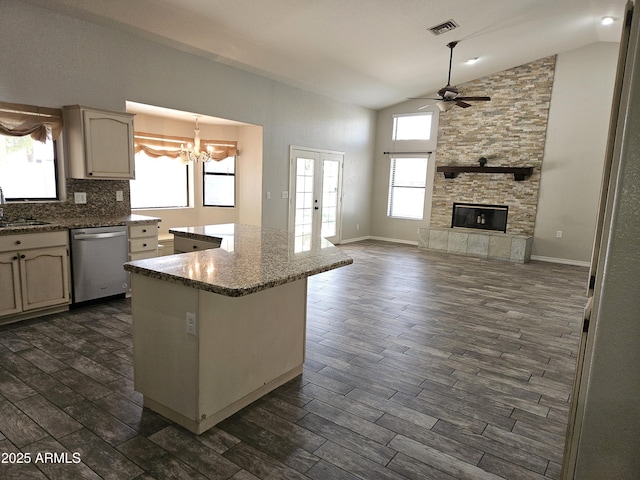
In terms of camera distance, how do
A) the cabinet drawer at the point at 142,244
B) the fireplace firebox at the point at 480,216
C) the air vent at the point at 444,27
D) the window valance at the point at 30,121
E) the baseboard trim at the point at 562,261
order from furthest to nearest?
the fireplace firebox at the point at 480,216 < the baseboard trim at the point at 562,261 < the air vent at the point at 444,27 < the cabinet drawer at the point at 142,244 < the window valance at the point at 30,121

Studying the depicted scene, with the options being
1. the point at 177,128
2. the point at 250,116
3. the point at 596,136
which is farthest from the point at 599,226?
the point at 596,136

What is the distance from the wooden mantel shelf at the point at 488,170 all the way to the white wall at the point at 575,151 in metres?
0.38

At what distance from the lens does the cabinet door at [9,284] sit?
11.8 ft

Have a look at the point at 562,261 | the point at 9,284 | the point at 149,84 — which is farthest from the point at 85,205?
the point at 562,261

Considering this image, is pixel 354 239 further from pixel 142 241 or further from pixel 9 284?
pixel 9 284

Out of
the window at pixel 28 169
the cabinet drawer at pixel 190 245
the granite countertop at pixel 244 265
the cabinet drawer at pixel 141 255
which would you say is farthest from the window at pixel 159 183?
the granite countertop at pixel 244 265

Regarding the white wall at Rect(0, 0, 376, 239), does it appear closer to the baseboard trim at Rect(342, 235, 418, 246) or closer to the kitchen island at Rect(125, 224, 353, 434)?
the baseboard trim at Rect(342, 235, 418, 246)

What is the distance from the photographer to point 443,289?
18.3ft

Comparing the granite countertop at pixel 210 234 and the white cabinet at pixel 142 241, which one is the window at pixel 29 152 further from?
the granite countertop at pixel 210 234

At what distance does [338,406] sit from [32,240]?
124 inches

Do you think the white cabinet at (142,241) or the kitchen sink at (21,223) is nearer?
the kitchen sink at (21,223)

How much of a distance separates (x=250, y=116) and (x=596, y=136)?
20.0 feet

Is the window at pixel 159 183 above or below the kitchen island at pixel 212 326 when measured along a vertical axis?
above

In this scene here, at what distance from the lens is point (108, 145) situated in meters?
4.42
